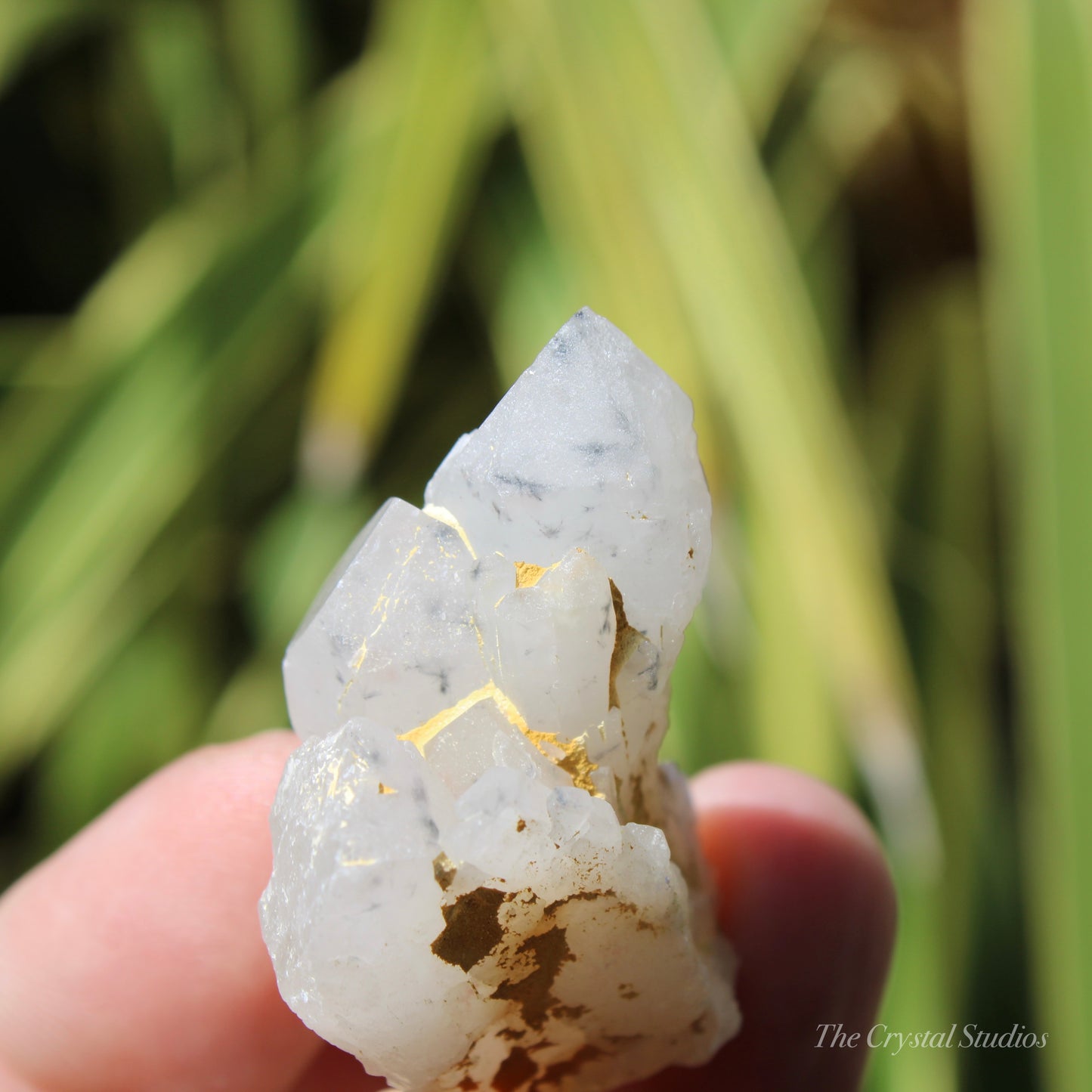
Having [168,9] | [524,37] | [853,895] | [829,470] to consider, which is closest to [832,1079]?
[853,895]

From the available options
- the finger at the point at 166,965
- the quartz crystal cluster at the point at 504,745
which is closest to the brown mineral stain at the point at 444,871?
the quartz crystal cluster at the point at 504,745

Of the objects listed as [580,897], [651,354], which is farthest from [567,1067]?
[651,354]

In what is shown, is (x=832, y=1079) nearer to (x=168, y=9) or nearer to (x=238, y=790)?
(x=238, y=790)

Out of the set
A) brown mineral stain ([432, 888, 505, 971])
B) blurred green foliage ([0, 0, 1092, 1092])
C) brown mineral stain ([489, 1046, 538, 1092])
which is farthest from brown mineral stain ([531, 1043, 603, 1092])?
blurred green foliage ([0, 0, 1092, 1092])

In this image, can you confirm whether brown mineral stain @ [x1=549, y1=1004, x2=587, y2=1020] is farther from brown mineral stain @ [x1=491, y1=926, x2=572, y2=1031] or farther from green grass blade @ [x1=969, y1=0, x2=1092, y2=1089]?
green grass blade @ [x1=969, y1=0, x2=1092, y2=1089]

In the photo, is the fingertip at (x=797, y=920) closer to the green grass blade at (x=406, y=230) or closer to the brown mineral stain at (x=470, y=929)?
the brown mineral stain at (x=470, y=929)
